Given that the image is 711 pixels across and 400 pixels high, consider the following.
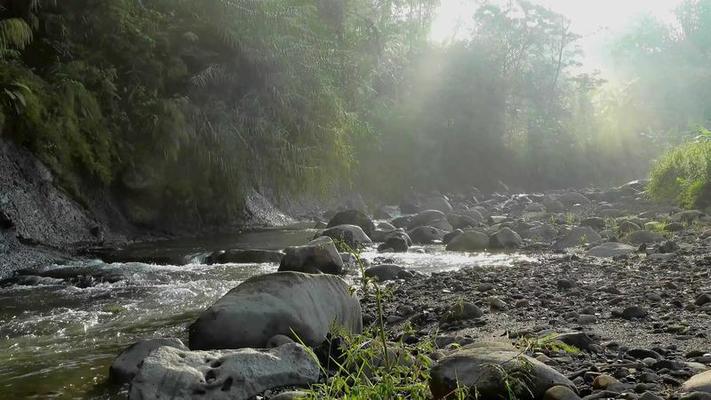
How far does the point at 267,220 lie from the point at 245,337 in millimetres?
11545

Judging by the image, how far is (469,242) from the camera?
1110cm

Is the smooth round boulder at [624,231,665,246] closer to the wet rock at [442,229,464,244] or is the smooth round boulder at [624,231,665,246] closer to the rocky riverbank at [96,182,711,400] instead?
the rocky riverbank at [96,182,711,400]

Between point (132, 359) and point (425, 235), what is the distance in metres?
9.08

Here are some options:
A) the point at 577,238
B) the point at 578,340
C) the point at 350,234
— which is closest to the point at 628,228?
the point at 577,238

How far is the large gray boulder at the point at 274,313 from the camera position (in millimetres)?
4266

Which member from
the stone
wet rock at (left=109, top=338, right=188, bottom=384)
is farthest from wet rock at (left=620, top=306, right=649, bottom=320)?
wet rock at (left=109, top=338, right=188, bottom=384)

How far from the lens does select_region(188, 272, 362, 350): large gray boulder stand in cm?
427

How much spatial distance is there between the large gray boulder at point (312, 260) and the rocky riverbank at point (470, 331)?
0.05ft

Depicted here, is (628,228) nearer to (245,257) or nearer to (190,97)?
(245,257)

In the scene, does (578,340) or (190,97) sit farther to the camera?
(190,97)

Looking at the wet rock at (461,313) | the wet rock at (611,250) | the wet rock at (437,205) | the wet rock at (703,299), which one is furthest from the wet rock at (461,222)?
the wet rock at (703,299)

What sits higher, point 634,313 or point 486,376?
point 486,376

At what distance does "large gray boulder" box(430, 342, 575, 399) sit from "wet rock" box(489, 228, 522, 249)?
26.8 ft

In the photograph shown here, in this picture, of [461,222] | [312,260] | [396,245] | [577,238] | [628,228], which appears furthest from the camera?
[461,222]
